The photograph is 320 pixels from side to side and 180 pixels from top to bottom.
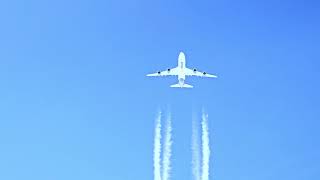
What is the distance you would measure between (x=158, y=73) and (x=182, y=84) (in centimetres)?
349

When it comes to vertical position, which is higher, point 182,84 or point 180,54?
point 180,54

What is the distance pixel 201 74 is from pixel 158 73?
556 cm

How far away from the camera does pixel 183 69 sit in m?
61.3

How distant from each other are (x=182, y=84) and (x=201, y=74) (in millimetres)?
3736

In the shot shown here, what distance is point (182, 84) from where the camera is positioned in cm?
5959

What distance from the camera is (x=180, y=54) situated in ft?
206

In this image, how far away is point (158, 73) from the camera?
200 ft

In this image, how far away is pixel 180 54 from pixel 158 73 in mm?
4157

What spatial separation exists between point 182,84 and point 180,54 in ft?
16.3

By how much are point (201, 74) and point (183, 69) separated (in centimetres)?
249

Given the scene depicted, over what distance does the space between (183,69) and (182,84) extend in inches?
102

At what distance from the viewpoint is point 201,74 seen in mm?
62031
